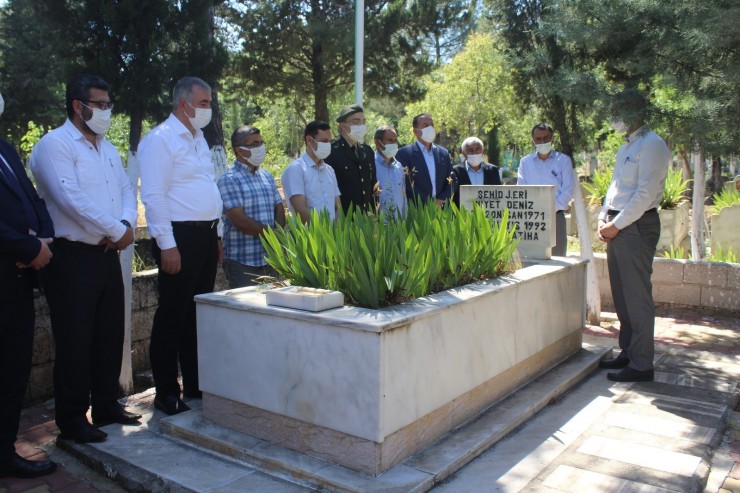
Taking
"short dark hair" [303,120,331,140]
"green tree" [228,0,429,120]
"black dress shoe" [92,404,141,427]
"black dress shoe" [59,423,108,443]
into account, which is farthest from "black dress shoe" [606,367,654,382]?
"green tree" [228,0,429,120]

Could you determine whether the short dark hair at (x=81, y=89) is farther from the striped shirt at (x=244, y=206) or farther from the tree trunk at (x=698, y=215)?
the tree trunk at (x=698, y=215)

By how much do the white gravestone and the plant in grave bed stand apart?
0.93 meters

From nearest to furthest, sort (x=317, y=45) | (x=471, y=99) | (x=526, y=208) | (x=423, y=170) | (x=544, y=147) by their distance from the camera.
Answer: (x=526, y=208)
(x=423, y=170)
(x=544, y=147)
(x=317, y=45)
(x=471, y=99)

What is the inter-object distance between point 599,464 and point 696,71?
8.81 feet

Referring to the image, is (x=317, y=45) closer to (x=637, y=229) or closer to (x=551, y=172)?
(x=551, y=172)

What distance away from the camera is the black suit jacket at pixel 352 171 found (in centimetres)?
566

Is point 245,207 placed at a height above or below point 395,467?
above

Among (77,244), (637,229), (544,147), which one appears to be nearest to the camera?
(77,244)

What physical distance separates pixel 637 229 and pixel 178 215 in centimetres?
318

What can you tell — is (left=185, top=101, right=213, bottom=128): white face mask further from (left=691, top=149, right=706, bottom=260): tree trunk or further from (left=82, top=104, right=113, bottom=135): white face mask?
(left=691, top=149, right=706, bottom=260): tree trunk

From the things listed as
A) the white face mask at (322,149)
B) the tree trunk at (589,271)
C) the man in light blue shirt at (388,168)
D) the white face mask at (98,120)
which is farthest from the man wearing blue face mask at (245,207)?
the tree trunk at (589,271)

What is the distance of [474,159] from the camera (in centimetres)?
686

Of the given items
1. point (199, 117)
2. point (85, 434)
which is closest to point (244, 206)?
point (199, 117)

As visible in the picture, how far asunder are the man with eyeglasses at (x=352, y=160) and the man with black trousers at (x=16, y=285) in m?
2.58
